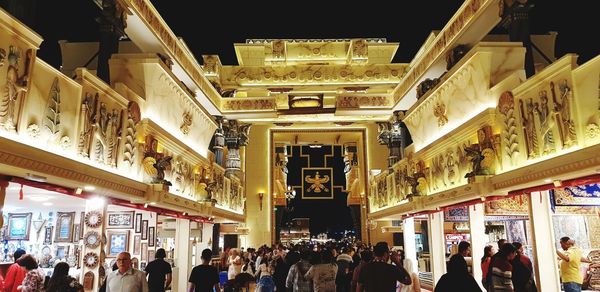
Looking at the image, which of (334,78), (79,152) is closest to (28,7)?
(79,152)

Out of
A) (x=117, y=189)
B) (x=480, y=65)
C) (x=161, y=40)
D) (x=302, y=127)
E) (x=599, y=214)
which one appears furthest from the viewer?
(x=302, y=127)

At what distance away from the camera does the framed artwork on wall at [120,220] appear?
29.6ft

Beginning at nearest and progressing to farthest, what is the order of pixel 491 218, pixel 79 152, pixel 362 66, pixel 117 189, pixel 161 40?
pixel 79 152 → pixel 117 189 → pixel 161 40 → pixel 491 218 → pixel 362 66

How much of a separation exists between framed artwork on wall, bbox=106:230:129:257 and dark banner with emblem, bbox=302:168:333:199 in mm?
15206

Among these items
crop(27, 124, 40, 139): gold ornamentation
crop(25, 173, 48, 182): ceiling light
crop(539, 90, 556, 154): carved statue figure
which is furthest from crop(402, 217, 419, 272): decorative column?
crop(27, 124, 40, 139): gold ornamentation

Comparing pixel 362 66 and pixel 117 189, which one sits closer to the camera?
pixel 117 189

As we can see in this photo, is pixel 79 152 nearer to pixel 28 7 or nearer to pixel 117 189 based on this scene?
pixel 117 189

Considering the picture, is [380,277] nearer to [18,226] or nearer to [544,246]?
[544,246]

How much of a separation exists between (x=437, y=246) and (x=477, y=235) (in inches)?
82.3

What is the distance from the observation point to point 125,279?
4984mm

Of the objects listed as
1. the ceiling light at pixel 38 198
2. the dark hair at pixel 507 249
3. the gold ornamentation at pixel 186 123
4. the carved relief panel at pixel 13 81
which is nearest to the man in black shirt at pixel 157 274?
the ceiling light at pixel 38 198

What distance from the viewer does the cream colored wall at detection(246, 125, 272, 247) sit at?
2066cm

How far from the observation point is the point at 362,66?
57.8 ft

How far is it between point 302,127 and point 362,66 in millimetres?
5087
